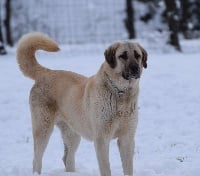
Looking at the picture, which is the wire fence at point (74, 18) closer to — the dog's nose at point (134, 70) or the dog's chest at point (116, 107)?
the dog's chest at point (116, 107)

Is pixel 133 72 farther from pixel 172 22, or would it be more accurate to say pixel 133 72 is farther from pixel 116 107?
pixel 172 22

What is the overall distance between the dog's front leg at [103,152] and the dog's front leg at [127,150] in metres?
0.20

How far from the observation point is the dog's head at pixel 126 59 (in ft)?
15.4

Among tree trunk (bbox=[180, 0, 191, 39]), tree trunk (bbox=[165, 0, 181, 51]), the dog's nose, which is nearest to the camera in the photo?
the dog's nose

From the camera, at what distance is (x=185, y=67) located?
1195 centimetres

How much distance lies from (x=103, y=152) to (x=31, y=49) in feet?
5.09

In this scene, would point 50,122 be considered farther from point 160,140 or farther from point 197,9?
point 197,9

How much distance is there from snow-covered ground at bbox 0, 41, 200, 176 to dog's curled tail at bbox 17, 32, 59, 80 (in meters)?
1.06

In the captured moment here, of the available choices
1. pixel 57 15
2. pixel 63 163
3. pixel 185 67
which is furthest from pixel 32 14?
pixel 63 163

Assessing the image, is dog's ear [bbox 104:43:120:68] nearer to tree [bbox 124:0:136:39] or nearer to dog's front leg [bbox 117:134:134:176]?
dog's front leg [bbox 117:134:134:176]

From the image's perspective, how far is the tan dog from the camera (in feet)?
15.9

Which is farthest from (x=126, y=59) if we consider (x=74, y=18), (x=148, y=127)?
(x=74, y=18)

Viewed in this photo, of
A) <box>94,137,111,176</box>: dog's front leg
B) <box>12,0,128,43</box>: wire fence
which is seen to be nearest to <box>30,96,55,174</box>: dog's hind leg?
<box>94,137,111,176</box>: dog's front leg

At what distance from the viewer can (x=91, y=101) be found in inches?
199
